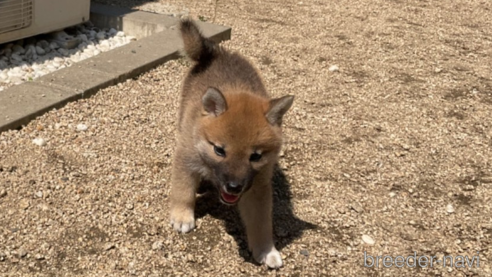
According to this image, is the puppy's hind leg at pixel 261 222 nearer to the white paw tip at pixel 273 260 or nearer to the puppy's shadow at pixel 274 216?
the white paw tip at pixel 273 260

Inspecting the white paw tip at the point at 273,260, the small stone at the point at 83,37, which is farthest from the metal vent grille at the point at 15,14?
the white paw tip at the point at 273,260

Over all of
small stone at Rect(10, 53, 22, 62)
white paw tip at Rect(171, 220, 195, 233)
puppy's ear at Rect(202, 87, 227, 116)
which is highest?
puppy's ear at Rect(202, 87, 227, 116)

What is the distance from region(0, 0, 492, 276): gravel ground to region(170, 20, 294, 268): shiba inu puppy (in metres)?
0.21

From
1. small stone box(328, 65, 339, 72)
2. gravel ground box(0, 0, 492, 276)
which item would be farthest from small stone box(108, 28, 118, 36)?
small stone box(328, 65, 339, 72)

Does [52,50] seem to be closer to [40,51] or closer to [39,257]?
[40,51]

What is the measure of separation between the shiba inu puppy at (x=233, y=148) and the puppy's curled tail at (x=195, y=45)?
22cm

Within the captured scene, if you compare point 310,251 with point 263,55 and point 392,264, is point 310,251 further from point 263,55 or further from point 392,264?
point 263,55

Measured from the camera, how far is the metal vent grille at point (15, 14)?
607 centimetres

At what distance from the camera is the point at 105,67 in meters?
5.93

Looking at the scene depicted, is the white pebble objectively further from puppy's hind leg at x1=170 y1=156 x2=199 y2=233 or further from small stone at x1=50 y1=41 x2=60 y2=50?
small stone at x1=50 y1=41 x2=60 y2=50

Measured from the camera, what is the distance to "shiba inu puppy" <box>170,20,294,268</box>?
11.1 ft

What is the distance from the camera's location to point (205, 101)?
11.6 feet

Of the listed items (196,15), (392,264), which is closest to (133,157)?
(392,264)

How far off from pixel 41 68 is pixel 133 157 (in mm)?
2345
